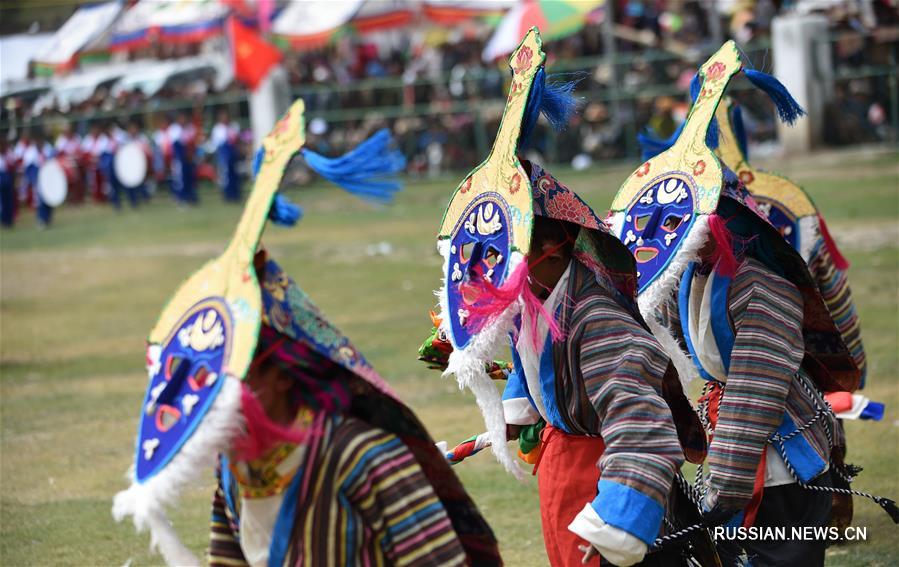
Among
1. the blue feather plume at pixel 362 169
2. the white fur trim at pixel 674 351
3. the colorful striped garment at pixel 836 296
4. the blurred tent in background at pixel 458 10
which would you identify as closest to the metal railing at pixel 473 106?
the blurred tent in background at pixel 458 10

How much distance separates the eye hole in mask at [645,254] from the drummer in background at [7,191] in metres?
22.1

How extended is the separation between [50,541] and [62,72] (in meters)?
31.3

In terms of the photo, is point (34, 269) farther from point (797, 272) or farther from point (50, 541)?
point (797, 272)

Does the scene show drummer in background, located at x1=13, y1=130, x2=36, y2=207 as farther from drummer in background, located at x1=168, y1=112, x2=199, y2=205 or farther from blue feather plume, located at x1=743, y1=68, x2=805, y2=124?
blue feather plume, located at x1=743, y1=68, x2=805, y2=124

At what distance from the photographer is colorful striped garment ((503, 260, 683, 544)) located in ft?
10.7

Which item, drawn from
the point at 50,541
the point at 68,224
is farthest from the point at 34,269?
the point at 50,541

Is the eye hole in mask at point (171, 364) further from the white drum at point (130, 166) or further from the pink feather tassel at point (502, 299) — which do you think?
the white drum at point (130, 166)

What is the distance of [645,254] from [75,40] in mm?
34168

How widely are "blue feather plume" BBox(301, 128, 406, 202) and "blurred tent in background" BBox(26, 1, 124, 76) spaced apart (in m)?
33.3

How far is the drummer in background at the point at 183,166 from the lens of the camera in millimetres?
25109

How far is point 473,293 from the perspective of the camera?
3.47 metres

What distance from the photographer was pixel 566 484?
3.78 m

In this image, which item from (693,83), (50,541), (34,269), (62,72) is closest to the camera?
(693,83)

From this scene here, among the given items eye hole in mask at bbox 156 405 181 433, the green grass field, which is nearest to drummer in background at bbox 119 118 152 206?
the green grass field
